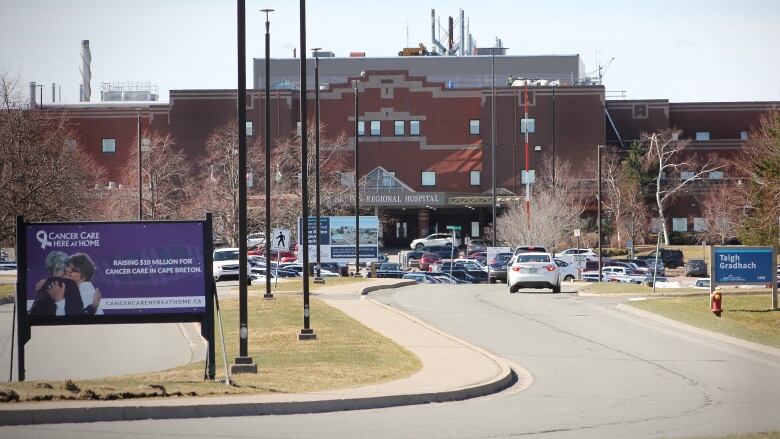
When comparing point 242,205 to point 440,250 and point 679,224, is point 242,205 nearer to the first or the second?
point 440,250

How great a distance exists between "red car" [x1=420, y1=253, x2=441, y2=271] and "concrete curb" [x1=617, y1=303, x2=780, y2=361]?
4205 cm

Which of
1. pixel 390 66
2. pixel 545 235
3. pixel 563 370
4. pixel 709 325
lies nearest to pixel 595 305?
pixel 709 325

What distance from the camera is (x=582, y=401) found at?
54.0 ft

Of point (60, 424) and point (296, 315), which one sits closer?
point (60, 424)

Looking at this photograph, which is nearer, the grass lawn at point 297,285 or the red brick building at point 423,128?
the grass lawn at point 297,285

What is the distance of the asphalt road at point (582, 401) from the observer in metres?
13.5

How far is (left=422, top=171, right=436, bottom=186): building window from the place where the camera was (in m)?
100

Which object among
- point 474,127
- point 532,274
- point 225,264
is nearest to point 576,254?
point 474,127

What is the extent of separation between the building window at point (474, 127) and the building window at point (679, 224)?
1783 cm

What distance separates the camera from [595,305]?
39.2 meters

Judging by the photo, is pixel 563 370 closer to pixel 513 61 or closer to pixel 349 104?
pixel 349 104

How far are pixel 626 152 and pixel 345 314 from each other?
70723 millimetres

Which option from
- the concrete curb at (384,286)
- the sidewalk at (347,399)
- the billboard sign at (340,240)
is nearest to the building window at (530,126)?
the billboard sign at (340,240)

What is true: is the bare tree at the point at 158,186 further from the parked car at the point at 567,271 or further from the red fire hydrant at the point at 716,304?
the red fire hydrant at the point at 716,304
